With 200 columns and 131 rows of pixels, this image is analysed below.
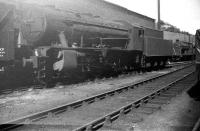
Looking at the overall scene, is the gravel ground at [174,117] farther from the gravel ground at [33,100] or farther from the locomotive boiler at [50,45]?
the locomotive boiler at [50,45]

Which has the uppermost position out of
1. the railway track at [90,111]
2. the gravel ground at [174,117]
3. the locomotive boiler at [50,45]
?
the locomotive boiler at [50,45]

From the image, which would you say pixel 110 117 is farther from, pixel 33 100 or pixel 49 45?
pixel 49 45

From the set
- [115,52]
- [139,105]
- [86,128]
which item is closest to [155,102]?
[139,105]

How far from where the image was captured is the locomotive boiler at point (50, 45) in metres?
9.75

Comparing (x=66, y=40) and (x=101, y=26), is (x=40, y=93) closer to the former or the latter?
(x=66, y=40)

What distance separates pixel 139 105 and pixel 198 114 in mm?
1590

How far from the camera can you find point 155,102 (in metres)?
7.68

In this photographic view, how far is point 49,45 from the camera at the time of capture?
11383 millimetres

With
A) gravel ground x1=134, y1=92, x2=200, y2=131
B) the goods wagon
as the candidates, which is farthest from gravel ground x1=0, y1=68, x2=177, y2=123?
the goods wagon

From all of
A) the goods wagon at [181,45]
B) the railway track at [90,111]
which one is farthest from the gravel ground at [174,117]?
the goods wagon at [181,45]

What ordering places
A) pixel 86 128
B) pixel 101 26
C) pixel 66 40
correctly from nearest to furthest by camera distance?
pixel 86 128 → pixel 66 40 → pixel 101 26

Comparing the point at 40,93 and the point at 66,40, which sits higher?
the point at 66,40

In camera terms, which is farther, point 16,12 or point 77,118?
point 16,12

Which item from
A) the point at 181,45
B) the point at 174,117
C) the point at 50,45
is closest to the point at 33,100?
the point at 50,45
